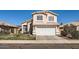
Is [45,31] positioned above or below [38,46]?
above

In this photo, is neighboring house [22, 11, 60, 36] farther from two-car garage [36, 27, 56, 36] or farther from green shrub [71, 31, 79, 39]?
green shrub [71, 31, 79, 39]

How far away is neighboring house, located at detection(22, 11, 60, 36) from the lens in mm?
4621

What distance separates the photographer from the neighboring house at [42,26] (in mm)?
4621

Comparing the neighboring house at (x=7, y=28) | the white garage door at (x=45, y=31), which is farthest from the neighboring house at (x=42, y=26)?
the neighboring house at (x=7, y=28)

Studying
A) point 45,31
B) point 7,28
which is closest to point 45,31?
point 45,31

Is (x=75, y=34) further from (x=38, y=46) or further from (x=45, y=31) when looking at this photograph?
(x=38, y=46)

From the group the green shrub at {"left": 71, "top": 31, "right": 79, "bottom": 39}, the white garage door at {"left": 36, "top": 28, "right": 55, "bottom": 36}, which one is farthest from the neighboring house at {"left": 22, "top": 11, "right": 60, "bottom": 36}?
the green shrub at {"left": 71, "top": 31, "right": 79, "bottom": 39}

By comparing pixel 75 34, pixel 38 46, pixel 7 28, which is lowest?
pixel 38 46

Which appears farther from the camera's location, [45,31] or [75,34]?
[45,31]

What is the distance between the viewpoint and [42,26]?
4.69 meters

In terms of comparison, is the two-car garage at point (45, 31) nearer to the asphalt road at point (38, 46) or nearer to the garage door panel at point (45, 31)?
the garage door panel at point (45, 31)

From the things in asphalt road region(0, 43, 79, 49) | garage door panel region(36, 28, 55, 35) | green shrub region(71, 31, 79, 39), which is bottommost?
asphalt road region(0, 43, 79, 49)
